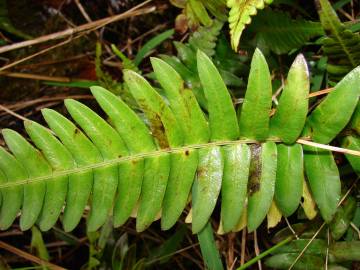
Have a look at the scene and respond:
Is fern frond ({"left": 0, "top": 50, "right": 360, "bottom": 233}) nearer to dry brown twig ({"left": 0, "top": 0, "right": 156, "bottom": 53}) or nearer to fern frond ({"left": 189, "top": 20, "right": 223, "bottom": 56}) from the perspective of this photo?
fern frond ({"left": 189, "top": 20, "right": 223, "bottom": 56})

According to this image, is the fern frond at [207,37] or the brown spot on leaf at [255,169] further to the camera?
the fern frond at [207,37]

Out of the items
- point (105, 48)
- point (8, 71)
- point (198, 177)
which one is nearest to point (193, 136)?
point (198, 177)

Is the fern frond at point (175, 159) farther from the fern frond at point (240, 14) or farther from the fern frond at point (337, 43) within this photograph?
the fern frond at point (337, 43)

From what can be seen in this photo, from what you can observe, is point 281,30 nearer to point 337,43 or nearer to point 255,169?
point 337,43

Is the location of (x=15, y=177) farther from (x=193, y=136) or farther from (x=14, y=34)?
(x=14, y=34)

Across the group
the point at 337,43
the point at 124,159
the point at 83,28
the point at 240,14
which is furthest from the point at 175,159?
the point at 83,28

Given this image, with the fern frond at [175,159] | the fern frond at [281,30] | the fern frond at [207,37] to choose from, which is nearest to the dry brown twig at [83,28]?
the fern frond at [207,37]
